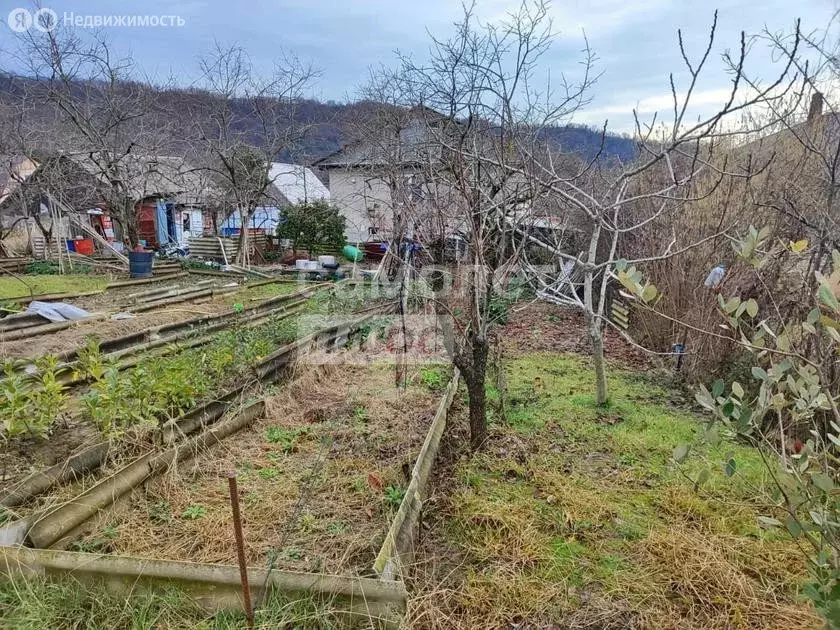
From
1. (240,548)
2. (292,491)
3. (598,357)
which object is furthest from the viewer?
(598,357)

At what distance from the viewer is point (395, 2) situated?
6.95 metres

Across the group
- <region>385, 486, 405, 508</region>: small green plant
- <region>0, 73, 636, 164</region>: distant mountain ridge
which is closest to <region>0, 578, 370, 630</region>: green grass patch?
<region>385, 486, 405, 508</region>: small green plant

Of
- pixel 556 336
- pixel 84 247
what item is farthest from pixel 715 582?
pixel 84 247

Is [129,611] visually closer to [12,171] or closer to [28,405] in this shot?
[28,405]

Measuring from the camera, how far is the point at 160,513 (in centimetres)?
277

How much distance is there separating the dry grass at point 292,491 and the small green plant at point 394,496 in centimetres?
3

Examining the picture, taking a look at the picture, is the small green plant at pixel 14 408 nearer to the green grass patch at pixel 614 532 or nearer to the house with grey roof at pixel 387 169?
the green grass patch at pixel 614 532

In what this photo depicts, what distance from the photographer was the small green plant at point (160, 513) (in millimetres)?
2711

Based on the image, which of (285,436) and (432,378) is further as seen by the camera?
(432,378)

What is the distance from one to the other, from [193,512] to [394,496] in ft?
Answer: 3.82

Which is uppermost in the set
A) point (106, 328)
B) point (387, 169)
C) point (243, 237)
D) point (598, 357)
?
point (387, 169)

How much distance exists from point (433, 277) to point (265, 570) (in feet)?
19.4

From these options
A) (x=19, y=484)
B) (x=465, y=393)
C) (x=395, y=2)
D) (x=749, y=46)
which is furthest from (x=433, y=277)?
(x=19, y=484)

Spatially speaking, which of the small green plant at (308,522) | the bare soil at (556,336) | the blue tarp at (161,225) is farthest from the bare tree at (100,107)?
the small green plant at (308,522)
